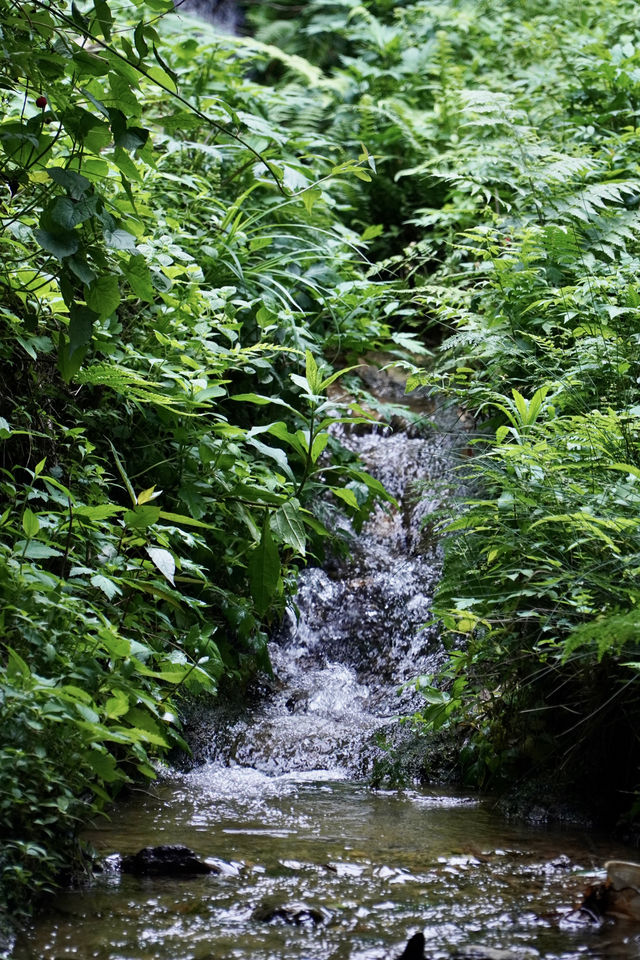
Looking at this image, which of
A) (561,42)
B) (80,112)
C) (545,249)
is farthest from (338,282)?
(561,42)

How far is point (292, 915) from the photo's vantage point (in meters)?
2.15

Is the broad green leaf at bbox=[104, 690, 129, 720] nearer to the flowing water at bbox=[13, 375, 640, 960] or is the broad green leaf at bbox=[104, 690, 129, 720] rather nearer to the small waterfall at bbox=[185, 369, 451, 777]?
the flowing water at bbox=[13, 375, 640, 960]

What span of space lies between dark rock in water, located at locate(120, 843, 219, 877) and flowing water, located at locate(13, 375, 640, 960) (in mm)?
32

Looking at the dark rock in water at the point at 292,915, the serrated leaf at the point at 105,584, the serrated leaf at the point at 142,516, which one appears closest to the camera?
the dark rock in water at the point at 292,915

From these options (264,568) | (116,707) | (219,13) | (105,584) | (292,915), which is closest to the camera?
(292,915)

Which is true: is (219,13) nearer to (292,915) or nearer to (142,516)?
(142,516)

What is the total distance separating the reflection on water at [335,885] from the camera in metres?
2.02

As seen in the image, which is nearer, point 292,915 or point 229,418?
point 292,915

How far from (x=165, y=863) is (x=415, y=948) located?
0.79 metres

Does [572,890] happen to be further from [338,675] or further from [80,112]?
[80,112]

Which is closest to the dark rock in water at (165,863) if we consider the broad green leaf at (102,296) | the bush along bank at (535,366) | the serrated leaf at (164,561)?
the serrated leaf at (164,561)

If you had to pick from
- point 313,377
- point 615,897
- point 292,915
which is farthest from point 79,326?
point 615,897

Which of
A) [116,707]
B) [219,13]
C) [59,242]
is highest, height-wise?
[219,13]

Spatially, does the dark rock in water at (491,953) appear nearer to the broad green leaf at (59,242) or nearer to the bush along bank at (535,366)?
the bush along bank at (535,366)
